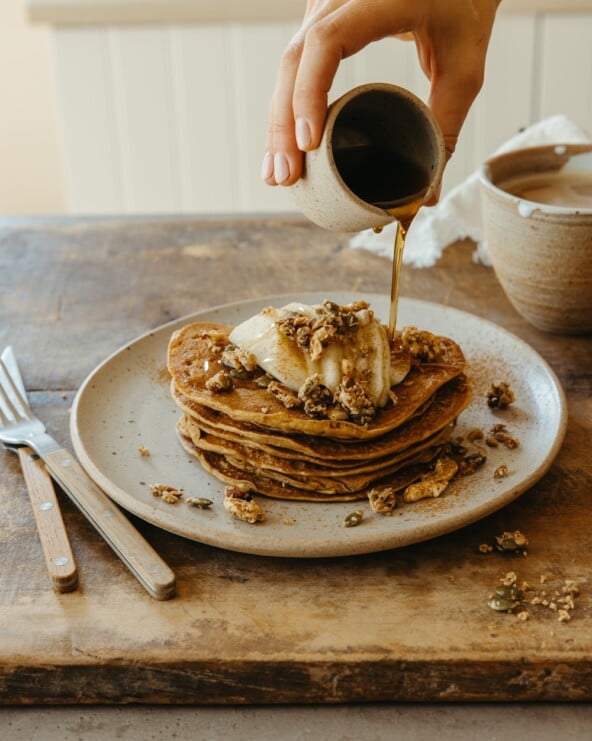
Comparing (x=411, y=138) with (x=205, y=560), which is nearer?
(x=205, y=560)

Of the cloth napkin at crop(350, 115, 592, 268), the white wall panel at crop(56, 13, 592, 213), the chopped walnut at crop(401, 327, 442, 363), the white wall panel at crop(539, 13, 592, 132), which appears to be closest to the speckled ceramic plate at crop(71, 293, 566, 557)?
the chopped walnut at crop(401, 327, 442, 363)

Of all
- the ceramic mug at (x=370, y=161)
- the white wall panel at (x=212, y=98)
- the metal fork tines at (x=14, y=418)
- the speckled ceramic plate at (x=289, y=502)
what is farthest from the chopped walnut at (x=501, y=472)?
the white wall panel at (x=212, y=98)

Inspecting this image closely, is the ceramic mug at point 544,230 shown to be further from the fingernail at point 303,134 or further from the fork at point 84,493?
the fork at point 84,493

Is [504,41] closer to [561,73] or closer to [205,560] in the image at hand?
[561,73]

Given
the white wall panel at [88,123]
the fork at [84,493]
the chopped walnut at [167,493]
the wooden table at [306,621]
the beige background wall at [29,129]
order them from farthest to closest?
the beige background wall at [29,129]
the white wall panel at [88,123]
the chopped walnut at [167,493]
the fork at [84,493]
the wooden table at [306,621]

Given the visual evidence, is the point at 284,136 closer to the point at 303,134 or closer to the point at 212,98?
the point at 303,134

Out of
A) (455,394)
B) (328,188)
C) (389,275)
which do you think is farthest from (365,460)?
(389,275)
